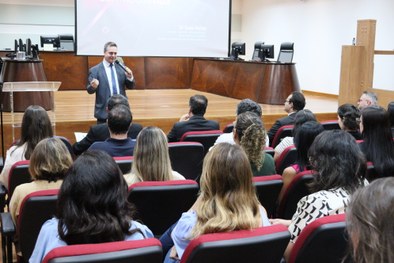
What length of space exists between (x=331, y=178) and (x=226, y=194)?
1.85 feet

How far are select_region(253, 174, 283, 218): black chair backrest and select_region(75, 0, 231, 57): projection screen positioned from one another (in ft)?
15.4

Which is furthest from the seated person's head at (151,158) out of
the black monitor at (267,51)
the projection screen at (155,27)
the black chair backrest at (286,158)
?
the black monitor at (267,51)

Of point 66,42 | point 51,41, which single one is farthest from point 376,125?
point 66,42

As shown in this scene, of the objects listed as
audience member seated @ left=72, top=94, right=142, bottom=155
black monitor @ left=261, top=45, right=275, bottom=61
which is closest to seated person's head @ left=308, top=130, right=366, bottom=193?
audience member seated @ left=72, top=94, right=142, bottom=155

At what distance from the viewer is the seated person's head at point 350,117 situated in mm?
3842

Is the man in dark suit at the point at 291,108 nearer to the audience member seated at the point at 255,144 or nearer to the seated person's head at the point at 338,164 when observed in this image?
the audience member seated at the point at 255,144

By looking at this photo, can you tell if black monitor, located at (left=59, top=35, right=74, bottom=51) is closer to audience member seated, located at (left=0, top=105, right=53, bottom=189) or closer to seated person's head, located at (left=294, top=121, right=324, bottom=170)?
audience member seated, located at (left=0, top=105, right=53, bottom=189)

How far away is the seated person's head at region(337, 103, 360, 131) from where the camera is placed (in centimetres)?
384

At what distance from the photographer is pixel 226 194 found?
1.78m

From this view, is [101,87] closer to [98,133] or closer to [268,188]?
[98,133]

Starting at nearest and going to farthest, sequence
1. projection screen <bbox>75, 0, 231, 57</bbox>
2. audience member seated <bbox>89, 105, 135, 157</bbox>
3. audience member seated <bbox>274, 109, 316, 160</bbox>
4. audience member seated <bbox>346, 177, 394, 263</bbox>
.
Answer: audience member seated <bbox>346, 177, 394, 263</bbox>, audience member seated <bbox>89, 105, 135, 157</bbox>, audience member seated <bbox>274, 109, 316, 160</bbox>, projection screen <bbox>75, 0, 231, 57</bbox>

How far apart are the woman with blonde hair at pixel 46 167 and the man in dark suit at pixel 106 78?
9.53 ft

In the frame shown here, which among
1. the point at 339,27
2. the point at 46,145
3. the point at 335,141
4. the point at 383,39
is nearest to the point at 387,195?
the point at 335,141

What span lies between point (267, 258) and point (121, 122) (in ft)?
6.11
